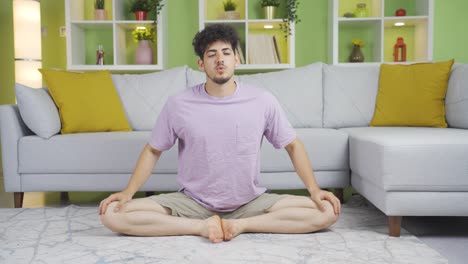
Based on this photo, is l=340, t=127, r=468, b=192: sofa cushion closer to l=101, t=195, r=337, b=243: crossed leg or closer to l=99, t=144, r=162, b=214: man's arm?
l=101, t=195, r=337, b=243: crossed leg

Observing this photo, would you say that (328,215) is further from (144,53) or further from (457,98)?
(144,53)

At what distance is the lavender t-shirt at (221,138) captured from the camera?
2.13m

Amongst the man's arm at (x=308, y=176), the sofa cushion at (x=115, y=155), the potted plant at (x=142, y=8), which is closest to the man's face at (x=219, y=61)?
the man's arm at (x=308, y=176)

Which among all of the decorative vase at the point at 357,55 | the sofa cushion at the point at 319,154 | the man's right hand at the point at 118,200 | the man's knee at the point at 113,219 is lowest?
the man's knee at the point at 113,219

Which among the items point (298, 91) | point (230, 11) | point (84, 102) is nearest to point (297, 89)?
point (298, 91)

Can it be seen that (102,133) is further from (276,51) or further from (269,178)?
(276,51)

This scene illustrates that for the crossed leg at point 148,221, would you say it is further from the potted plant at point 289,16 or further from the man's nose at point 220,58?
the potted plant at point 289,16

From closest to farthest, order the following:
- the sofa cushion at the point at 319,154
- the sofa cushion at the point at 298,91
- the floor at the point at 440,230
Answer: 1. the floor at the point at 440,230
2. the sofa cushion at the point at 319,154
3. the sofa cushion at the point at 298,91

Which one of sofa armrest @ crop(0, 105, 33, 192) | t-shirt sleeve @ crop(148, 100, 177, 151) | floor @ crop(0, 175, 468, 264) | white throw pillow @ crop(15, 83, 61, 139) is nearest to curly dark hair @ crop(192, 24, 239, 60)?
t-shirt sleeve @ crop(148, 100, 177, 151)

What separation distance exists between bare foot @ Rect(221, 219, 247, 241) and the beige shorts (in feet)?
0.44

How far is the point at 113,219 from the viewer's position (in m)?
2.12

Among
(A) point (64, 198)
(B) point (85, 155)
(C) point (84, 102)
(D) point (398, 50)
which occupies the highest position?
(D) point (398, 50)

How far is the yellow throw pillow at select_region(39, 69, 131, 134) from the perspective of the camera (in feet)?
10.5

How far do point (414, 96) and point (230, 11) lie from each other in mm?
1885
